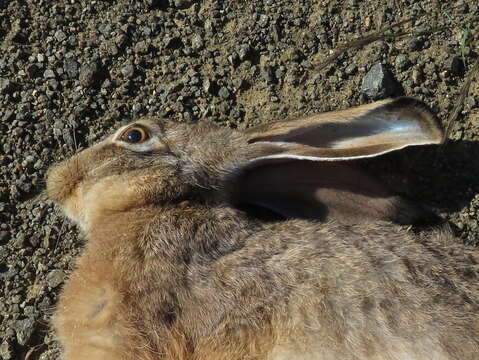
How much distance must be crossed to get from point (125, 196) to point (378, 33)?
2.53 meters

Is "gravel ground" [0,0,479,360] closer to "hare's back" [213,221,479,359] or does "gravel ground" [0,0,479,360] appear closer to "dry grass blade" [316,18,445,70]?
"dry grass blade" [316,18,445,70]

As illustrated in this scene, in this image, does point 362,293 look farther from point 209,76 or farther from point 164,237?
point 209,76

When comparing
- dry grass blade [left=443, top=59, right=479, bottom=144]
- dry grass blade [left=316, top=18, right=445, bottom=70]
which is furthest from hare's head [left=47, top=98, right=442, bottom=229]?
dry grass blade [left=316, top=18, right=445, bottom=70]

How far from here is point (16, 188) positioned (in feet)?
17.4

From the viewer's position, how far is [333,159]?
174 inches

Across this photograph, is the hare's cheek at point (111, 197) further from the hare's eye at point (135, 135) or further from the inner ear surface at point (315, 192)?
the inner ear surface at point (315, 192)

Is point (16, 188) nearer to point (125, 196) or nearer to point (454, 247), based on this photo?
point (125, 196)

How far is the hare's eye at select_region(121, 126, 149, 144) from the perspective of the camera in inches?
183

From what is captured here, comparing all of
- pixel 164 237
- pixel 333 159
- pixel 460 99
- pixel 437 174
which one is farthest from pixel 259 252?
pixel 460 99

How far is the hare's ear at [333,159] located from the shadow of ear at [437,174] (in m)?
0.28

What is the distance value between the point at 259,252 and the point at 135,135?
1.25m

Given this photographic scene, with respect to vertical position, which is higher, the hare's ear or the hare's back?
the hare's ear

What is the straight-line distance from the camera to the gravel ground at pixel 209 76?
5281 mm

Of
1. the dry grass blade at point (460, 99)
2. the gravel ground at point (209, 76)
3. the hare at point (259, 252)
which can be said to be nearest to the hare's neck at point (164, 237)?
the hare at point (259, 252)
